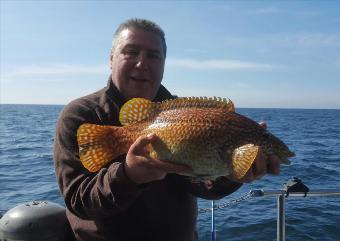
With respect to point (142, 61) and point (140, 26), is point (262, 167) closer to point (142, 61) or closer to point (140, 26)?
point (142, 61)

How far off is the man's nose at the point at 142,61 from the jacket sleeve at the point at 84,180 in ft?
2.23

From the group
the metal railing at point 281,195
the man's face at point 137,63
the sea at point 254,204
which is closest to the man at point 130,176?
the man's face at point 137,63

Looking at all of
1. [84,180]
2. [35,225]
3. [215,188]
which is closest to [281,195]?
[215,188]

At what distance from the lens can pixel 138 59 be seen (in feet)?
13.9

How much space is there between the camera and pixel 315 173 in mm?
19281

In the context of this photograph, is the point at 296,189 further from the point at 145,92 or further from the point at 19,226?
the point at 19,226

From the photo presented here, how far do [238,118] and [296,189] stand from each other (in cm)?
256

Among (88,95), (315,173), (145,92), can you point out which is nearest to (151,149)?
(145,92)

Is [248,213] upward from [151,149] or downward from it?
downward

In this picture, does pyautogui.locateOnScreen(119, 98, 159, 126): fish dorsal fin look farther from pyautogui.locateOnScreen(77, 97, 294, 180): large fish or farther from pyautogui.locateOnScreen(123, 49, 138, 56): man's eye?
pyautogui.locateOnScreen(123, 49, 138, 56): man's eye

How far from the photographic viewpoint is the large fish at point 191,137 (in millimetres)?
3369

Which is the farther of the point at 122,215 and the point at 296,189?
the point at 296,189

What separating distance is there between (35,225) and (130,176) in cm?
179

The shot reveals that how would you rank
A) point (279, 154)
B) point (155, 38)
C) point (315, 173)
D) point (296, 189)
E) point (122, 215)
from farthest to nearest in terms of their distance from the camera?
point (315, 173)
point (296, 189)
point (155, 38)
point (122, 215)
point (279, 154)
